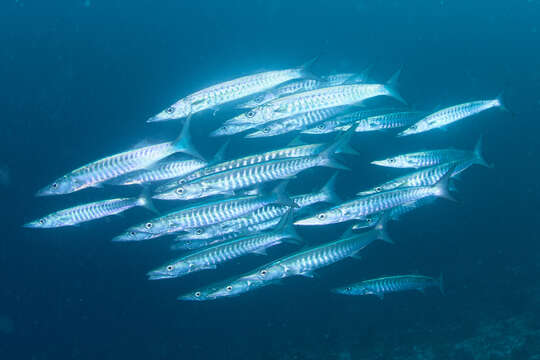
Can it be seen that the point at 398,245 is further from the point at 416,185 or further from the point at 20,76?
the point at 20,76

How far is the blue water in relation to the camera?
8211 millimetres

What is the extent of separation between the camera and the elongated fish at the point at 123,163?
549cm

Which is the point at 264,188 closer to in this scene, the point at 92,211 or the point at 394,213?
the point at 394,213

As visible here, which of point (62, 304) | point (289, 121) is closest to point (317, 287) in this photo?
point (289, 121)

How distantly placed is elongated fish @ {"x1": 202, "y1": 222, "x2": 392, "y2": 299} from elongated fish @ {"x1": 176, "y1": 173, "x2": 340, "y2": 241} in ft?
3.04

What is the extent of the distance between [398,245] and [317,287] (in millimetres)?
3077

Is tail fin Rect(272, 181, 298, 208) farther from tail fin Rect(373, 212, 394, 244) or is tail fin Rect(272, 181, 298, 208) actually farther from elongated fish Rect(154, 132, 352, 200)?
tail fin Rect(373, 212, 394, 244)

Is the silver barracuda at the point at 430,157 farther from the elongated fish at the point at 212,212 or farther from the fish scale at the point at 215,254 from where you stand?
the fish scale at the point at 215,254

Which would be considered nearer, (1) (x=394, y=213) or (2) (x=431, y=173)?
(2) (x=431, y=173)

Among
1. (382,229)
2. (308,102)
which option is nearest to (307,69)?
(308,102)

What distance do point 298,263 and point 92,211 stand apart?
13.1ft

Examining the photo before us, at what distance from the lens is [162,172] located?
5.81 m

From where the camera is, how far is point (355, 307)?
863 cm

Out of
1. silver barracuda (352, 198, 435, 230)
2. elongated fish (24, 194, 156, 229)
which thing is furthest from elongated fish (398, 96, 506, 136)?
elongated fish (24, 194, 156, 229)
